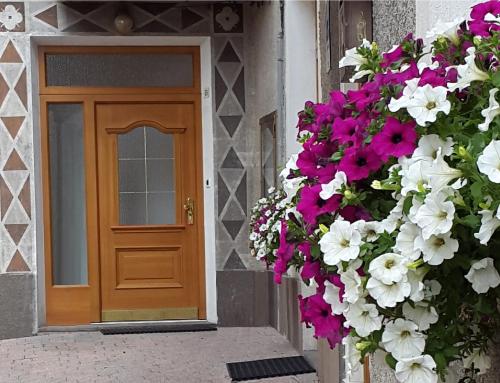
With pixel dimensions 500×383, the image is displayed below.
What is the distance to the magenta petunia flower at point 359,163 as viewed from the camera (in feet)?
4.44

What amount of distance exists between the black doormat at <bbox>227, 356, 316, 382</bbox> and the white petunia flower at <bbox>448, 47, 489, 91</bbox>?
11.4 feet

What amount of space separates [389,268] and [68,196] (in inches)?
226

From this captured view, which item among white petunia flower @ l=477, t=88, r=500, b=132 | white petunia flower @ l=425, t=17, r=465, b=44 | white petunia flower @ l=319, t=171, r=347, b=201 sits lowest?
white petunia flower @ l=319, t=171, r=347, b=201

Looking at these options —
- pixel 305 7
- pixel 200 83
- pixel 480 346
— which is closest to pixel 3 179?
pixel 200 83

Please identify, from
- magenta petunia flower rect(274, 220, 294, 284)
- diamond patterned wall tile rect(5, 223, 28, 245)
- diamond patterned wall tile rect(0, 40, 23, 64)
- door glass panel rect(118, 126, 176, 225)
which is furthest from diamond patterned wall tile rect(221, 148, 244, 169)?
magenta petunia flower rect(274, 220, 294, 284)

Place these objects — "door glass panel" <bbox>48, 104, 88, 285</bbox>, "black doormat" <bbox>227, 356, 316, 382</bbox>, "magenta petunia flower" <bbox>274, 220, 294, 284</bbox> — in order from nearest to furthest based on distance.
Answer: "magenta petunia flower" <bbox>274, 220, 294, 284</bbox>
"black doormat" <bbox>227, 356, 316, 382</bbox>
"door glass panel" <bbox>48, 104, 88, 285</bbox>

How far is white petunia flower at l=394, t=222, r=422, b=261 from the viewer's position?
120cm

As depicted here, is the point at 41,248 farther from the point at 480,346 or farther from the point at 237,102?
the point at 480,346

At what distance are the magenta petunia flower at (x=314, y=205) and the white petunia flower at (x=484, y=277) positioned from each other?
11.0 inches

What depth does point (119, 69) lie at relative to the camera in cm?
660

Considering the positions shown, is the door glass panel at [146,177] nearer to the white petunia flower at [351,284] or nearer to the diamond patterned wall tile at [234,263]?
the diamond patterned wall tile at [234,263]

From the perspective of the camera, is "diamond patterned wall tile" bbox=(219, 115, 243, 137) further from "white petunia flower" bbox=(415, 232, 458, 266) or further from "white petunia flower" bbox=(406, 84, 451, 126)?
"white petunia flower" bbox=(415, 232, 458, 266)

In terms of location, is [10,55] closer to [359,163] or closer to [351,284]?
[359,163]

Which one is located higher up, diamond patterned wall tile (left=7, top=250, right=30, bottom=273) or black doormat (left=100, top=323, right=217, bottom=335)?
diamond patterned wall tile (left=7, top=250, right=30, bottom=273)
